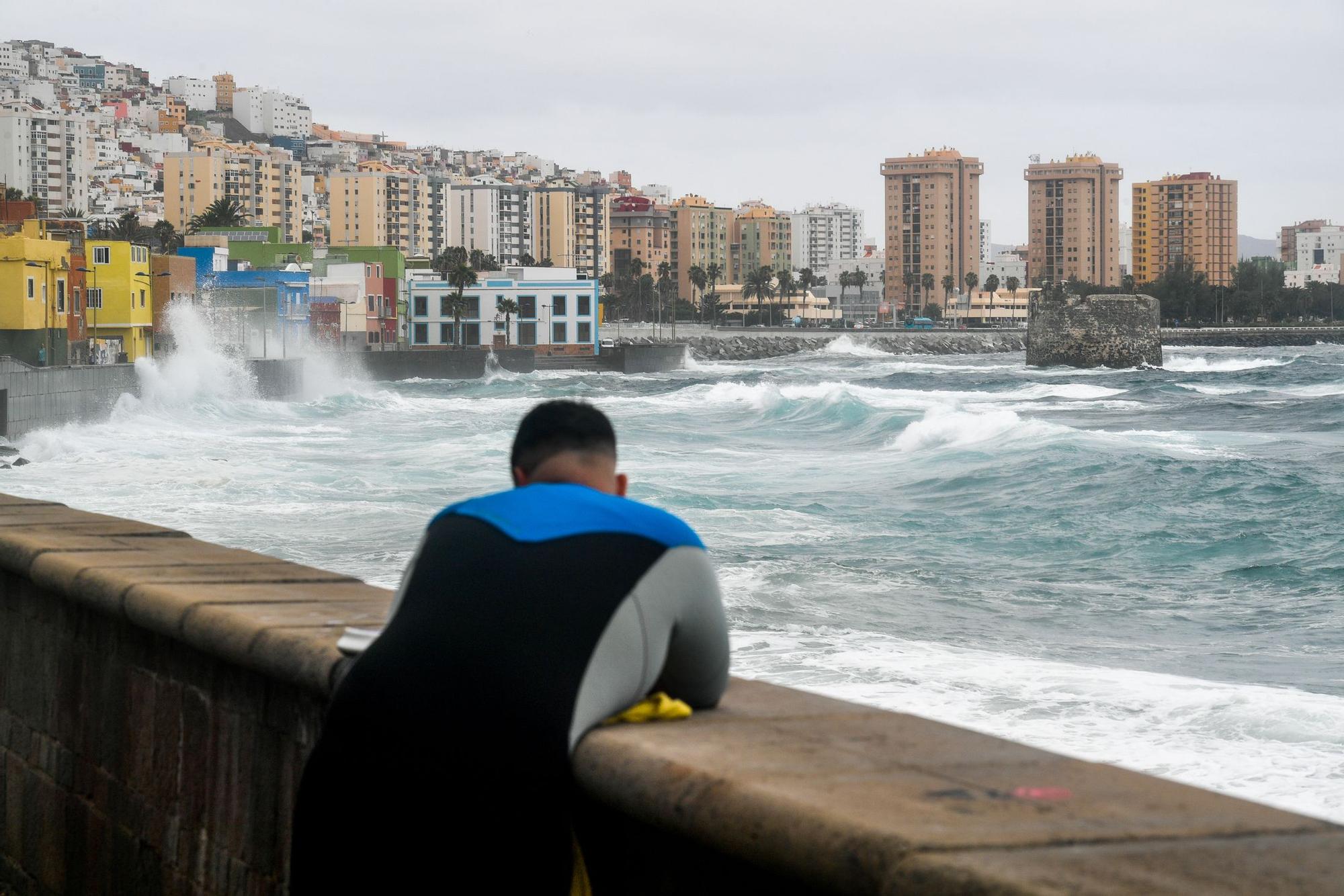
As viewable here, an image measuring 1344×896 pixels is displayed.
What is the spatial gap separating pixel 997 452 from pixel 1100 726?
1883 centimetres

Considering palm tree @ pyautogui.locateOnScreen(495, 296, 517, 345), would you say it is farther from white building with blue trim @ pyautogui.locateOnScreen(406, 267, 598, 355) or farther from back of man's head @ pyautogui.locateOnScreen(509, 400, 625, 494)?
back of man's head @ pyautogui.locateOnScreen(509, 400, 625, 494)

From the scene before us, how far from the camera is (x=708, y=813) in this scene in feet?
6.44

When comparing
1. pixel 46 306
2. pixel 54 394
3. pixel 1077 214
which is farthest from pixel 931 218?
pixel 54 394

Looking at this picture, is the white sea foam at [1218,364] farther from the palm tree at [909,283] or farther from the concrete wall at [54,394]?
the palm tree at [909,283]

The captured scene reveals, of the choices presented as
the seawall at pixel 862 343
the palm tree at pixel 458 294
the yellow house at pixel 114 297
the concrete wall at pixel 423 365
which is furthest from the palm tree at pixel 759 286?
the yellow house at pixel 114 297

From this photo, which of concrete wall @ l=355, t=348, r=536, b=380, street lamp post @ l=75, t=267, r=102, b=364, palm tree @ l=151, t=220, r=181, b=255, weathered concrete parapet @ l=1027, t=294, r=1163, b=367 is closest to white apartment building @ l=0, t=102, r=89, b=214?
palm tree @ l=151, t=220, r=181, b=255

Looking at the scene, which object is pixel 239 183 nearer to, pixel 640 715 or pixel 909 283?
pixel 909 283

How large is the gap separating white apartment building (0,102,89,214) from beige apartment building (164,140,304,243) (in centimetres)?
1128

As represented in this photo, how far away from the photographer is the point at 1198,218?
644 ft

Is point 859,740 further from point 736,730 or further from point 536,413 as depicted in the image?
point 536,413

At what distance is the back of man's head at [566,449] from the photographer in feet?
8.07

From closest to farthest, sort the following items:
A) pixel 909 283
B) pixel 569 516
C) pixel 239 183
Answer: pixel 569 516, pixel 239 183, pixel 909 283

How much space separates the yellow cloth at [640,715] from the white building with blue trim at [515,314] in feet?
293

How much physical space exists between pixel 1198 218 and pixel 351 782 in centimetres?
20771
